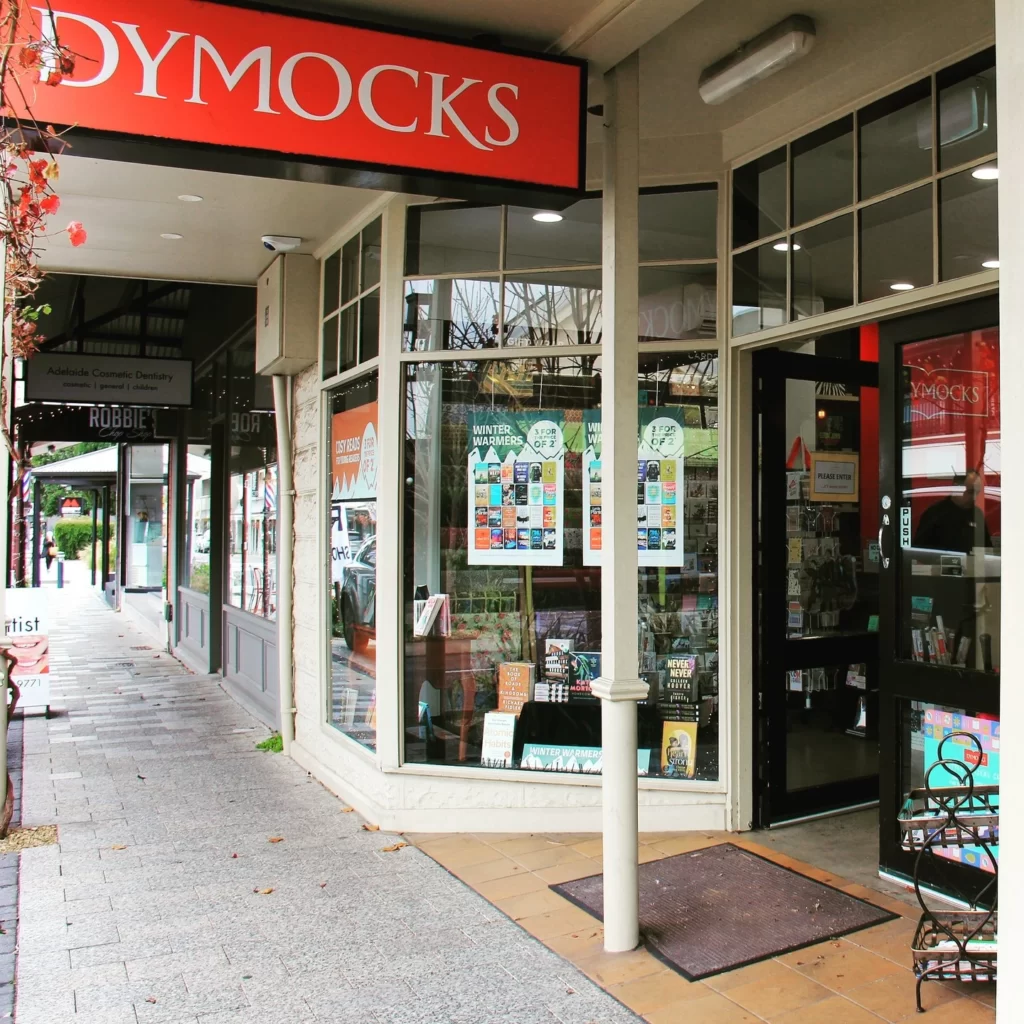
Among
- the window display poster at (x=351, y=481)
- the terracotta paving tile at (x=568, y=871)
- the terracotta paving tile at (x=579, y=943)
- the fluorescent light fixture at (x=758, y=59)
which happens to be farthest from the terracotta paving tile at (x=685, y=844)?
the fluorescent light fixture at (x=758, y=59)

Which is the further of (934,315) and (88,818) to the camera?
(88,818)

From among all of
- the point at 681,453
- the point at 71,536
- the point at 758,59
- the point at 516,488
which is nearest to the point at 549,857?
the point at 516,488

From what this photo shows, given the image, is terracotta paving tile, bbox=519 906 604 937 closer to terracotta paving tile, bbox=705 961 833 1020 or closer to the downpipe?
terracotta paving tile, bbox=705 961 833 1020

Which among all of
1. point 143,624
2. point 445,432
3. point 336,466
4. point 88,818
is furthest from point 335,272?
point 143,624

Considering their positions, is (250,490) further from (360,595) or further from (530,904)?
(530,904)

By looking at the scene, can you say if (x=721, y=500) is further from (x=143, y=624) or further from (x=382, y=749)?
(x=143, y=624)

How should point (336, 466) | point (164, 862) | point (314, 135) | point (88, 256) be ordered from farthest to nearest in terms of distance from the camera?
point (88, 256), point (336, 466), point (164, 862), point (314, 135)

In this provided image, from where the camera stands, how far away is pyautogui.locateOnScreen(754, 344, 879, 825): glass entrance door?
16.3ft

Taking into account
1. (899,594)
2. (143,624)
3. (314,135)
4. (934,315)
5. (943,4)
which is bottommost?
(143,624)

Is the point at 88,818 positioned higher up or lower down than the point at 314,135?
lower down

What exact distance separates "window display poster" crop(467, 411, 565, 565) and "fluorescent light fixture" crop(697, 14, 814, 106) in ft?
5.70

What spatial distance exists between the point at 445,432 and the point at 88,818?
9.59 ft

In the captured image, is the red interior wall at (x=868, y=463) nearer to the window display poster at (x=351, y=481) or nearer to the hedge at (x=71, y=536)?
the window display poster at (x=351, y=481)

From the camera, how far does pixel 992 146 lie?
366 cm
